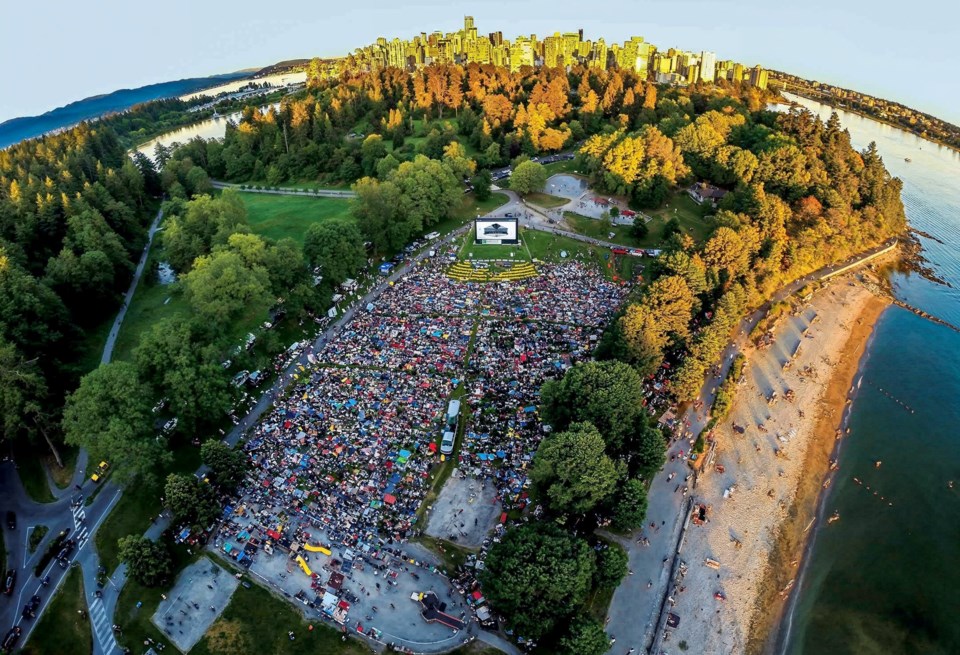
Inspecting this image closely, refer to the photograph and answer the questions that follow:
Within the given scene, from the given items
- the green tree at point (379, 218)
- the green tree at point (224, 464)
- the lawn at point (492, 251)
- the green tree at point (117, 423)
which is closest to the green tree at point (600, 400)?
the green tree at point (224, 464)

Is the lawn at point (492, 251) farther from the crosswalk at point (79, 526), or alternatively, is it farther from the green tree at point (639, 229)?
Answer: the crosswalk at point (79, 526)

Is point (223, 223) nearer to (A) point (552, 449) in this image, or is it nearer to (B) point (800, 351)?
(A) point (552, 449)

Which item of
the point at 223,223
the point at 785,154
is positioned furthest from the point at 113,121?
the point at 785,154

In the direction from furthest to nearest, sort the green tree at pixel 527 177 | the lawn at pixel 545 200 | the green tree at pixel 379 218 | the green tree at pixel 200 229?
1. the lawn at pixel 545 200
2. the green tree at pixel 527 177
3. the green tree at pixel 379 218
4. the green tree at pixel 200 229

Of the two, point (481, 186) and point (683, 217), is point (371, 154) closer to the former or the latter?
point (481, 186)

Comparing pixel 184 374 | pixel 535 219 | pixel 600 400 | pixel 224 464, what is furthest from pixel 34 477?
pixel 535 219

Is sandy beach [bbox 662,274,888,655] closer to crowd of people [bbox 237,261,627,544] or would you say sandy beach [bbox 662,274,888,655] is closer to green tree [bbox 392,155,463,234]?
crowd of people [bbox 237,261,627,544]

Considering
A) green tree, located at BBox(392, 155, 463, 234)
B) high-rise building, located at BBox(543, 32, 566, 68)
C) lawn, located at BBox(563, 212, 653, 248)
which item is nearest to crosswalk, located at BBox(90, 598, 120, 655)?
green tree, located at BBox(392, 155, 463, 234)

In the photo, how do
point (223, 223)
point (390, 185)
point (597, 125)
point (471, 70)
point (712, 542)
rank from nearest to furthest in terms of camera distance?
point (712, 542), point (223, 223), point (390, 185), point (597, 125), point (471, 70)
